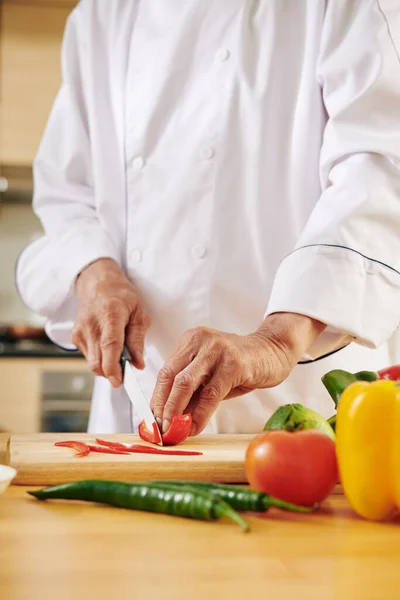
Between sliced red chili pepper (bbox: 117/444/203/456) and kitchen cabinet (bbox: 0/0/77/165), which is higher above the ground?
kitchen cabinet (bbox: 0/0/77/165)

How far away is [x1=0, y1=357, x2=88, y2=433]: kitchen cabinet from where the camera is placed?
9.61ft

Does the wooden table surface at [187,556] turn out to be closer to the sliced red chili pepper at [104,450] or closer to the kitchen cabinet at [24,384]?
the sliced red chili pepper at [104,450]

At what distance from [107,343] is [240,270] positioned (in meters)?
0.23

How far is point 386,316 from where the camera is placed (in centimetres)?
112

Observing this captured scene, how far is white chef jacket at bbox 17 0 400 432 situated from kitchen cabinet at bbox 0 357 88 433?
1497mm

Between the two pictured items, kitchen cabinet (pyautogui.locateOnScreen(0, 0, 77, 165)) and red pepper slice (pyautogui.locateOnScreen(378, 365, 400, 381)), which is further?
kitchen cabinet (pyautogui.locateOnScreen(0, 0, 77, 165))

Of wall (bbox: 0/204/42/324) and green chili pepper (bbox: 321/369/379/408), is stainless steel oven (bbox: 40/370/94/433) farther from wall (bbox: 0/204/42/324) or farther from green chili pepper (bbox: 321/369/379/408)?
green chili pepper (bbox: 321/369/379/408)

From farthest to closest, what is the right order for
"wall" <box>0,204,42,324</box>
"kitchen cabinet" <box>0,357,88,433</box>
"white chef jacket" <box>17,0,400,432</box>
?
"wall" <box>0,204,42,324</box>, "kitchen cabinet" <box>0,357,88,433</box>, "white chef jacket" <box>17,0,400,432</box>

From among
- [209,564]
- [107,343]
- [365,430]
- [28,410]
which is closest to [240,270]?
[107,343]

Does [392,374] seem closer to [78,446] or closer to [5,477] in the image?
[78,446]

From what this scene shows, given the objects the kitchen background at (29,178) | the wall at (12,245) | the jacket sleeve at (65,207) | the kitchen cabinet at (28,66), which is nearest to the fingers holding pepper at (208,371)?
the jacket sleeve at (65,207)

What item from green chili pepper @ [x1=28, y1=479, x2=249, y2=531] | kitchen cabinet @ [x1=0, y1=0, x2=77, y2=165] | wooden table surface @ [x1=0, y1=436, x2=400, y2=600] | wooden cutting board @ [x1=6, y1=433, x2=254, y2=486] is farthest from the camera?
kitchen cabinet @ [x1=0, y1=0, x2=77, y2=165]

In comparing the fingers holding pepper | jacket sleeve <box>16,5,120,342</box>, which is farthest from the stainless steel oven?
the fingers holding pepper

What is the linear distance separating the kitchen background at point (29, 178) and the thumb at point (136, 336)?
1695 millimetres
